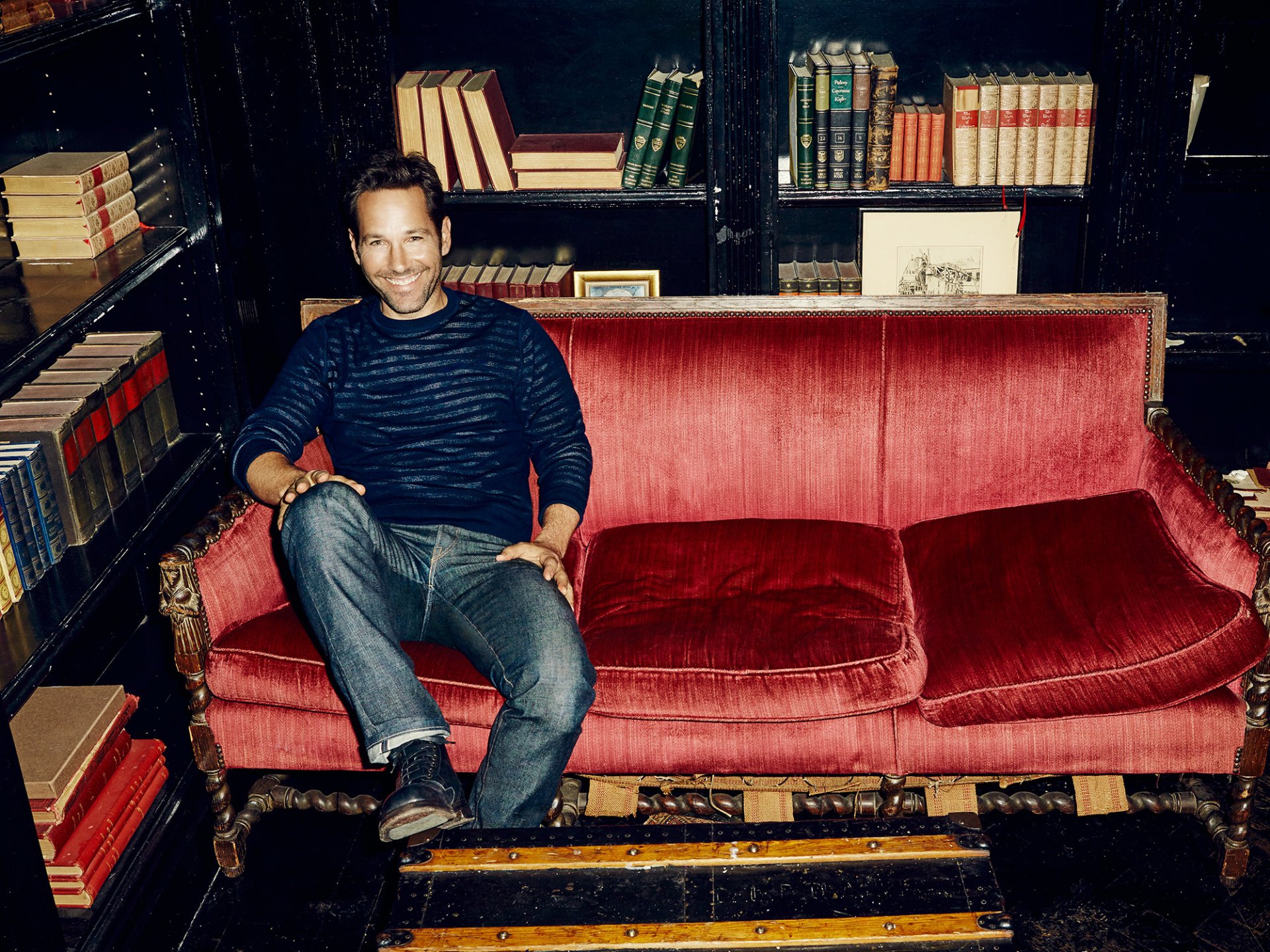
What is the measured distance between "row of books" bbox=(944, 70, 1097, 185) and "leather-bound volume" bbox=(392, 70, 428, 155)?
149cm

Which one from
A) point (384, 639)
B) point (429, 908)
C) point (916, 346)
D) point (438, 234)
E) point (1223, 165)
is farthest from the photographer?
point (1223, 165)

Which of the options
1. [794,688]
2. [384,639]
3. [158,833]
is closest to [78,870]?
[158,833]

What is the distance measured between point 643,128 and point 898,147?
2.37 ft

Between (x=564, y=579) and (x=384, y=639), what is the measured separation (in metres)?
0.38

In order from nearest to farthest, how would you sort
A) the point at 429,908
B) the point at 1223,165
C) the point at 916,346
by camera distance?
the point at 429,908
the point at 916,346
the point at 1223,165

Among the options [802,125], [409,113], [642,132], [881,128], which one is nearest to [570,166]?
[642,132]

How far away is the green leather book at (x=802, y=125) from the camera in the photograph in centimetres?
329

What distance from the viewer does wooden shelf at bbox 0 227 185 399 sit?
1.99 meters

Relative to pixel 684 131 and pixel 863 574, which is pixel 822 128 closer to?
pixel 684 131

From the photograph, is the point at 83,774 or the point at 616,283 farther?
the point at 616,283

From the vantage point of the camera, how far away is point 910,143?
3.37 meters

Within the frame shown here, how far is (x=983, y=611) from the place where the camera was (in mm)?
2307

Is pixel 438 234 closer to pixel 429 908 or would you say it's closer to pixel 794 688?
pixel 794 688

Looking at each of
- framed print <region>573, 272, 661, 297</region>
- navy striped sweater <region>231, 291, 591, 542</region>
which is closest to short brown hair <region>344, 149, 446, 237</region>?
navy striped sweater <region>231, 291, 591, 542</region>
